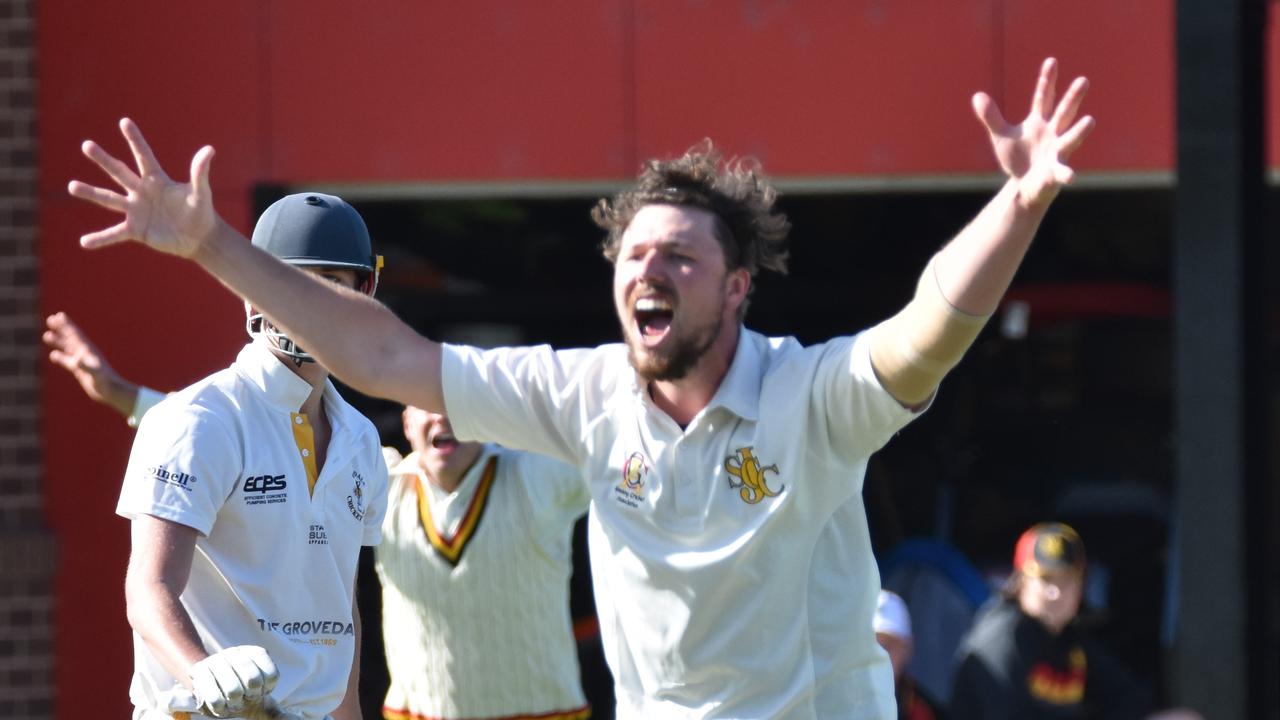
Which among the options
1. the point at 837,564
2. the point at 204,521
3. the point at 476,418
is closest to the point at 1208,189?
the point at 837,564

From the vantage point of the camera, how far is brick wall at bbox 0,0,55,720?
25.3 ft

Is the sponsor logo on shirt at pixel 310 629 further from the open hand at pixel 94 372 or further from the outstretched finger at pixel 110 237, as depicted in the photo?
the open hand at pixel 94 372

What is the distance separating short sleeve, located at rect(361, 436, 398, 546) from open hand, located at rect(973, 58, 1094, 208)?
1831 mm

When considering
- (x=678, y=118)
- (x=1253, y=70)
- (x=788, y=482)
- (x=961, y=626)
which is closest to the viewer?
(x=788, y=482)

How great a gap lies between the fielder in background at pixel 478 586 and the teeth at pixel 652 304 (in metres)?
2.22

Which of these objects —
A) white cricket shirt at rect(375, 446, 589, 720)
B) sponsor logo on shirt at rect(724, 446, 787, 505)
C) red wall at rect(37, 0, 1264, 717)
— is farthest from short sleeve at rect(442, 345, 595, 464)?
red wall at rect(37, 0, 1264, 717)

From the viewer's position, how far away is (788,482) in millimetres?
3568

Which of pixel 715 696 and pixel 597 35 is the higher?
pixel 597 35

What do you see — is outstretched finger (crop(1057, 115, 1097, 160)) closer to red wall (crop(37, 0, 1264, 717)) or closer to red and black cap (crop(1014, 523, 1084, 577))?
red and black cap (crop(1014, 523, 1084, 577))

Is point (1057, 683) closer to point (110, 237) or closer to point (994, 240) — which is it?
point (994, 240)

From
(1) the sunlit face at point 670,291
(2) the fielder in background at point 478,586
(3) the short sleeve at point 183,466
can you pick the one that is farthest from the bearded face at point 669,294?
(2) the fielder in background at point 478,586

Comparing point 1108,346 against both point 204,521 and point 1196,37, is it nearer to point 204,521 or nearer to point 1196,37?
point 1196,37

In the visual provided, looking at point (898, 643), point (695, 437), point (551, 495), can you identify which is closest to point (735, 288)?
point (695, 437)

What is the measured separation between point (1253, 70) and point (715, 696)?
3.54 meters
